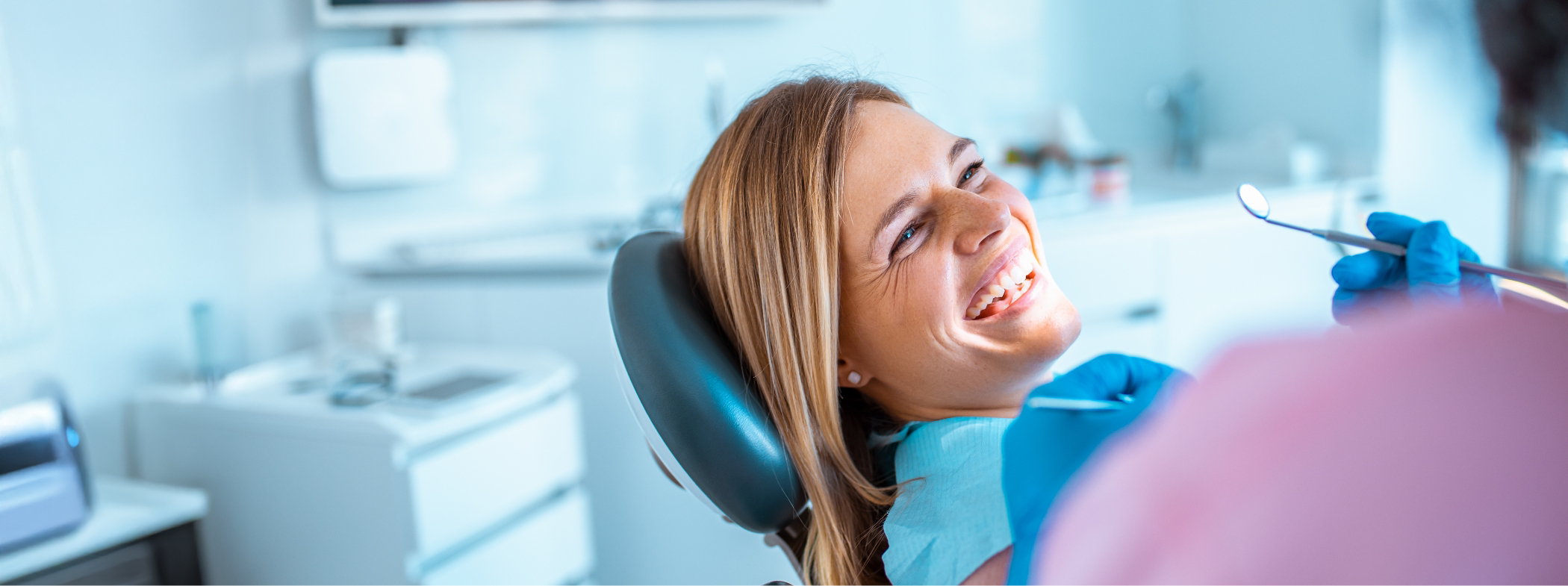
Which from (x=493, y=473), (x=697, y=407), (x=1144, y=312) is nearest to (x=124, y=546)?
(x=493, y=473)

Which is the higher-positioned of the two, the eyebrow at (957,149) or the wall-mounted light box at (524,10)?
the wall-mounted light box at (524,10)

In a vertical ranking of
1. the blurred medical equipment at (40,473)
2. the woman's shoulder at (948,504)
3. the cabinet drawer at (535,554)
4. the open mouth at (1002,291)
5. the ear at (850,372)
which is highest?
the open mouth at (1002,291)

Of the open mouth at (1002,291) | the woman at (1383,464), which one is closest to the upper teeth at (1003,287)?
the open mouth at (1002,291)

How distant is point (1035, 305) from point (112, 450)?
1711mm

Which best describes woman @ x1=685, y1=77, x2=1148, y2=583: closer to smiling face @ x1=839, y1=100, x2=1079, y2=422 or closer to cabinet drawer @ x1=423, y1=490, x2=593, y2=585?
smiling face @ x1=839, y1=100, x2=1079, y2=422

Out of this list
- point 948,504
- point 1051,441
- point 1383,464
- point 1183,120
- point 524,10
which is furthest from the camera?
point 1183,120

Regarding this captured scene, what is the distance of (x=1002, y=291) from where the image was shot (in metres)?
0.90

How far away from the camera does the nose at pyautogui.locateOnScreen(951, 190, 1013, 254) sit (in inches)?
34.0

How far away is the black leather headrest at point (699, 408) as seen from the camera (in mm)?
838

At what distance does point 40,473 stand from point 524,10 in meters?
1.27

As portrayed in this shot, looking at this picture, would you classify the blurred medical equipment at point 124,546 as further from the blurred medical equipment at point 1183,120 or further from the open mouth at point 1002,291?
the blurred medical equipment at point 1183,120

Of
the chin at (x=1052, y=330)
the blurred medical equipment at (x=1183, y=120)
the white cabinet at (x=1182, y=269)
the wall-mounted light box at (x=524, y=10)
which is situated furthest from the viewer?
the blurred medical equipment at (x=1183, y=120)

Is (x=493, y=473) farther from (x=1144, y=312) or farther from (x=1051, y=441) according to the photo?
(x=1144, y=312)

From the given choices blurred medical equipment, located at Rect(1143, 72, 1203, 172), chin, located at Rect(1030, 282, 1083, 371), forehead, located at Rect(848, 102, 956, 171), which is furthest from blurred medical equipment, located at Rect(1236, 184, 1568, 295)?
blurred medical equipment, located at Rect(1143, 72, 1203, 172)
